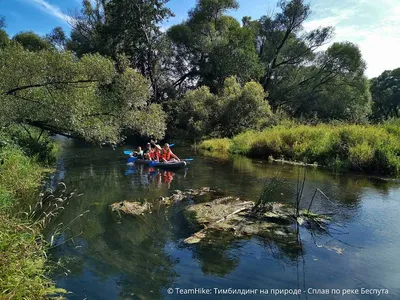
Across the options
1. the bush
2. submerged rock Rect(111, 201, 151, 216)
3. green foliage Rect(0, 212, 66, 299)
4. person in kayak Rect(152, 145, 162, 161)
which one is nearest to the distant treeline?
the bush

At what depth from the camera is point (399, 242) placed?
23.8 ft

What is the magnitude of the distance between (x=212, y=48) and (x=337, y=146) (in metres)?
22.7

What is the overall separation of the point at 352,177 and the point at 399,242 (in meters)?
7.76

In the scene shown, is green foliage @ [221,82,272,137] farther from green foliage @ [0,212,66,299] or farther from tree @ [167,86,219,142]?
green foliage @ [0,212,66,299]

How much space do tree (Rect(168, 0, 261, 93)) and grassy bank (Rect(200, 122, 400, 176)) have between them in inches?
537

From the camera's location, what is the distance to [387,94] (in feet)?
159

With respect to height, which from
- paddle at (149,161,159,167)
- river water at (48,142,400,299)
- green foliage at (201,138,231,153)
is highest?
green foliage at (201,138,231,153)

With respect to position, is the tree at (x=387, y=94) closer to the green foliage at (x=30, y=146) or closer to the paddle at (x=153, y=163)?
the paddle at (x=153, y=163)

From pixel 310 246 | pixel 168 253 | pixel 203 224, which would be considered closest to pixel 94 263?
pixel 168 253

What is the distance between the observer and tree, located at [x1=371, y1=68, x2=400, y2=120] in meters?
47.7

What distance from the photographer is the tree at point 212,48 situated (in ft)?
118

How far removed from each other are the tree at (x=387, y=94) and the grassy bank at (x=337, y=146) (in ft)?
103

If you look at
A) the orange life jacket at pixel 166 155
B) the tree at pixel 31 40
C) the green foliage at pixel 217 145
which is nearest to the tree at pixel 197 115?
the green foliage at pixel 217 145

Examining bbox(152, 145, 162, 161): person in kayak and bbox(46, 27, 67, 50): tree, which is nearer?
bbox(152, 145, 162, 161): person in kayak
